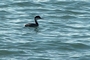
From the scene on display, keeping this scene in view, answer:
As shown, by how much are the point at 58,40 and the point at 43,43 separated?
2.93ft

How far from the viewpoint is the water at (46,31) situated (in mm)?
23031

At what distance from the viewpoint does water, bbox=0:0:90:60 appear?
75.6ft

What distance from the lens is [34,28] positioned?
27844 mm

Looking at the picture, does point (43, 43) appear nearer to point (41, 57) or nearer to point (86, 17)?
point (41, 57)

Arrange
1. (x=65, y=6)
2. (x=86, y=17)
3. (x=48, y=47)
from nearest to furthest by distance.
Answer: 1. (x=48, y=47)
2. (x=86, y=17)
3. (x=65, y=6)

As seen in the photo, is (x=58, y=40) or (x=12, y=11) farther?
(x=12, y=11)

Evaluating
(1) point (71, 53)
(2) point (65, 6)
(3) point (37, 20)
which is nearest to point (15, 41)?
(1) point (71, 53)

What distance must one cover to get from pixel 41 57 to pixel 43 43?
2.18m

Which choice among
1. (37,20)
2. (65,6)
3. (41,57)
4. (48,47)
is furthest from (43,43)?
(65,6)

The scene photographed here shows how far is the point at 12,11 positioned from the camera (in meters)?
31.0

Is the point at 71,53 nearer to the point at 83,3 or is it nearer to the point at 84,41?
the point at 84,41

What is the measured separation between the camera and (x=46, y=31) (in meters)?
26.7

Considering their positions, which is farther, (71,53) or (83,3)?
(83,3)

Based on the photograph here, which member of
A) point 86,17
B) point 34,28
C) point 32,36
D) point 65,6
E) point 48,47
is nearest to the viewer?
point 48,47
